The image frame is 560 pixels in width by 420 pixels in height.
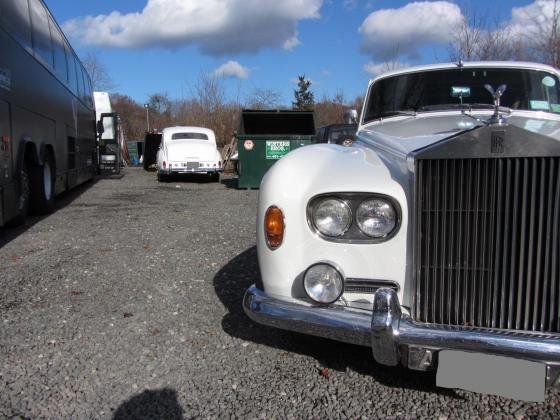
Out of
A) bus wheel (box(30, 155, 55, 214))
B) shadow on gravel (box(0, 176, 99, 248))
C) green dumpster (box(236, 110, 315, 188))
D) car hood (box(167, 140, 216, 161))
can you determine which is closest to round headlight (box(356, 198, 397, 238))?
shadow on gravel (box(0, 176, 99, 248))

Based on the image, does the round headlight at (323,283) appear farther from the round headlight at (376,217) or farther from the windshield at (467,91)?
the windshield at (467,91)

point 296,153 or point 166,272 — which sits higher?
point 296,153

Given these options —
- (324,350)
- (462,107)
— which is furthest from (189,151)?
(324,350)

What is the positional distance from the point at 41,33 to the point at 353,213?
770cm

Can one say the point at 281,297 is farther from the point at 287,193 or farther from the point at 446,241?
the point at 446,241

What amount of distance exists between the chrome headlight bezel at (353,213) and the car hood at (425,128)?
42 cm

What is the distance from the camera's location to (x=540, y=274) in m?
2.43

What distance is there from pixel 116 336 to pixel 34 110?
529cm

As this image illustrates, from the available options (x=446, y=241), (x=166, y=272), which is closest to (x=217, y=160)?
(x=166, y=272)

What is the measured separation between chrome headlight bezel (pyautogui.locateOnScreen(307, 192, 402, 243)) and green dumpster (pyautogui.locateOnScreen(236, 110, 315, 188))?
34.3 feet

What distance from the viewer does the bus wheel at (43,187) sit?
315 inches

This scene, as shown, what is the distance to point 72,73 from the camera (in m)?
11.9

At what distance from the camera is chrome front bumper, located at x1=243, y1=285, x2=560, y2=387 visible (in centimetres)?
223

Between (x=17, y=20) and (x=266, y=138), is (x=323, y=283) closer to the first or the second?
(x=17, y=20)
